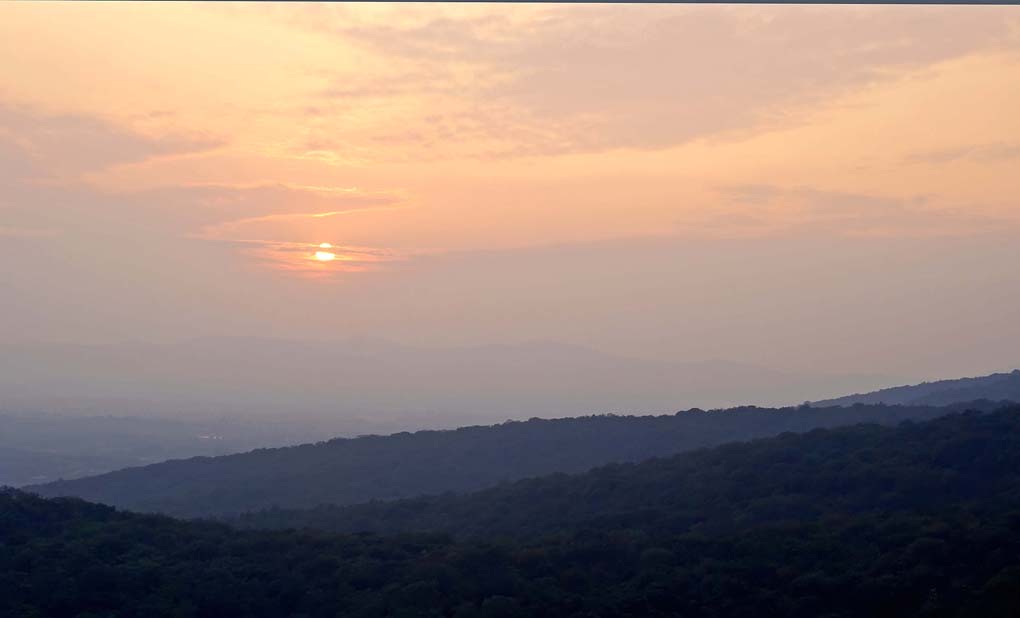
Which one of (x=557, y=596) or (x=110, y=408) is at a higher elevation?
(x=110, y=408)

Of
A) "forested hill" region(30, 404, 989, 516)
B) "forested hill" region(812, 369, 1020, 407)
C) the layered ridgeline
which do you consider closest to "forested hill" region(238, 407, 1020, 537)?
the layered ridgeline

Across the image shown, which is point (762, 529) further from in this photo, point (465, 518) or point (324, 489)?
point (324, 489)

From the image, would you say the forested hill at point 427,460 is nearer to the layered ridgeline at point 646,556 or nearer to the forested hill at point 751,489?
the forested hill at point 751,489

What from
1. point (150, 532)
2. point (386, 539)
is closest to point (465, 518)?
point (386, 539)

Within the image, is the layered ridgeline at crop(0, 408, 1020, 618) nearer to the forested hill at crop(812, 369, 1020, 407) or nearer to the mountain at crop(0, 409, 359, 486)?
the forested hill at crop(812, 369, 1020, 407)

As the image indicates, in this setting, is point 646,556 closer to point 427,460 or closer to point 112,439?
point 427,460
